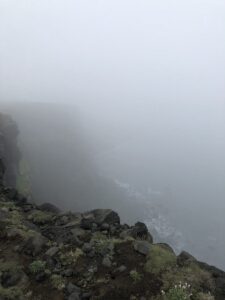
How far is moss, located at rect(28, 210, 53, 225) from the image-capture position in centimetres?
2367

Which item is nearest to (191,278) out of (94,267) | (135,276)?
(135,276)

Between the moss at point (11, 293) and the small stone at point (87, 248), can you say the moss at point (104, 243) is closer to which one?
the small stone at point (87, 248)

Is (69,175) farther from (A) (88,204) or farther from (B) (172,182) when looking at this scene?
(B) (172,182)

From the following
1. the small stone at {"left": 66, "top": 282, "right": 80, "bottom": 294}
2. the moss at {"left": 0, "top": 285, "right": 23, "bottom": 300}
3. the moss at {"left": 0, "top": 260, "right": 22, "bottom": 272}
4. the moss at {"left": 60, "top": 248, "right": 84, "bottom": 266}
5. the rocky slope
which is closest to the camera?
the moss at {"left": 0, "top": 285, "right": 23, "bottom": 300}

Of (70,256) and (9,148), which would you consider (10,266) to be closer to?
(70,256)

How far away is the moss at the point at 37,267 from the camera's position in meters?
17.4

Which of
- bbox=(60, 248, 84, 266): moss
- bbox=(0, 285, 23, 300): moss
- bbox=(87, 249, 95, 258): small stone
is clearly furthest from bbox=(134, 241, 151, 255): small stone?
bbox=(0, 285, 23, 300): moss

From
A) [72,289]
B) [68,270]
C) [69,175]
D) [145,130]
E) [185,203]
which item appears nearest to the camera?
[72,289]

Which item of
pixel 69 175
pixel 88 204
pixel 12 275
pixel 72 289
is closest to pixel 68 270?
pixel 72 289

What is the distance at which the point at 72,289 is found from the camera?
16125 mm

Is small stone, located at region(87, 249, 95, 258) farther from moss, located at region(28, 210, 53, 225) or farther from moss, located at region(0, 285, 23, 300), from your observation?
moss, located at region(28, 210, 53, 225)

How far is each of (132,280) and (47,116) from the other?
460ft

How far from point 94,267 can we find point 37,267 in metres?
2.75

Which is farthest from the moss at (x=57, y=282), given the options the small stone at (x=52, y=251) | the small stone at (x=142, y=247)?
the small stone at (x=142, y=247)
